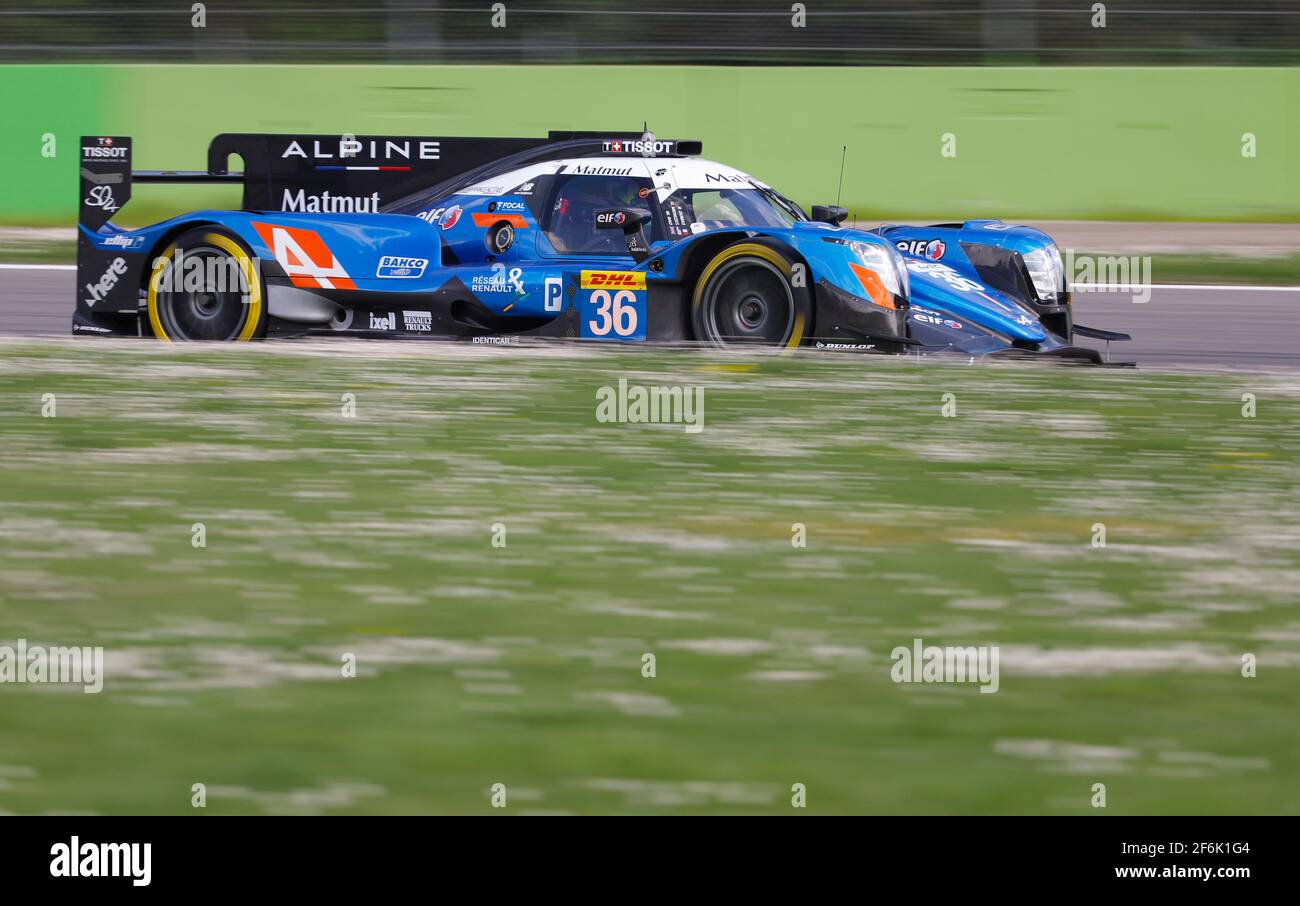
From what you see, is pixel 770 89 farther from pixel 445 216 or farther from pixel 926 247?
pixel 445 216

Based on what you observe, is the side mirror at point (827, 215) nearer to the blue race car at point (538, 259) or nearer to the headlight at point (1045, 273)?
the blue race car at point (538, 259)

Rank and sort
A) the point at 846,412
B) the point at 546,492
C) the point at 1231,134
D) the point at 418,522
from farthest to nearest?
1. the point at 1231,134
2. the point at 846,412
3. the point at 546,492
4. the point at 418,522

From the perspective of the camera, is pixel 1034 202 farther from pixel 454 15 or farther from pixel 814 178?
pixel 454 15

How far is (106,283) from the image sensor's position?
9641mm

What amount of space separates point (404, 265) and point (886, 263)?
267 cm

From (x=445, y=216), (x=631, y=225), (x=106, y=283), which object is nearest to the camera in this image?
(x=631, y=225)

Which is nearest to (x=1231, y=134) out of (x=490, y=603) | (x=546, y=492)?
(x=546, y=492)

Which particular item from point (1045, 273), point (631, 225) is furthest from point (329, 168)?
point (1045, 273)

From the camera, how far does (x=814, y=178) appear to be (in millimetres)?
14953

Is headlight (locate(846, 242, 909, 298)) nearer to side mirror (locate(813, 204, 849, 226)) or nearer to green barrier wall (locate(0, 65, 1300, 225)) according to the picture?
side mirror (locate(813, 204, 849, 226))

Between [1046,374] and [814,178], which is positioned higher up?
[814,178]

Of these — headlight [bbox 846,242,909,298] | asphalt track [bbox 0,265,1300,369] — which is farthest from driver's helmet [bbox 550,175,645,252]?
asphalt track [bbox 0,265,1300,369]

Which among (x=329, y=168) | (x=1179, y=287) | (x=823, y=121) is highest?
(x=823, y=121)

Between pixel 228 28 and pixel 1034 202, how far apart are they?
753 cm
